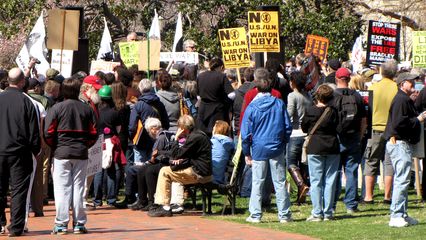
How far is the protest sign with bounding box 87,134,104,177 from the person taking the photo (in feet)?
54.8

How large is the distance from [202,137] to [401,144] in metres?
3.11

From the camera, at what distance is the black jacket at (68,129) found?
14.9 metres

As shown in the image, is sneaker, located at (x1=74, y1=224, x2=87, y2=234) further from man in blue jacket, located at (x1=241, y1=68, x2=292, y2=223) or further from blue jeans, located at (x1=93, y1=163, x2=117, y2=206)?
blue jeans, located at (x1=93, y1=163, x2=117, y2=206)

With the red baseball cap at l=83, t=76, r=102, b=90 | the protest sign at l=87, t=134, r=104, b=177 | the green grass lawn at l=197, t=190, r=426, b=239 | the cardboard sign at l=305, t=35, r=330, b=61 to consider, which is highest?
the cardboard sign at l=305, t=35, r=330, b=61

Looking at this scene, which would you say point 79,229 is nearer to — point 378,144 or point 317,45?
point 378,144

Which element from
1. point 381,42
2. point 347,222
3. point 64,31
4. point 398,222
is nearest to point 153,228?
point 347,222

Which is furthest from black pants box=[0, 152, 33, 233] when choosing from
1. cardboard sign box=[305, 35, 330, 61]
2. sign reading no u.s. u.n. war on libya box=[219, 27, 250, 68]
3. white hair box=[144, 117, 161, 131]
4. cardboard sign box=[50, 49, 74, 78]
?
cardboard sign box=[305, 35, 330, 61]

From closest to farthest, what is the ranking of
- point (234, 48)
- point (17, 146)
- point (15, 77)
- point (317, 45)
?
point (17, 146), point (15, 77), point (234, 48), point (317, 45)

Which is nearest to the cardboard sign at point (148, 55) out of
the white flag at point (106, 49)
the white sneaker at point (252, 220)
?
the white flag at point (106, 49)

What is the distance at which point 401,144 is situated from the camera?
15.1 m

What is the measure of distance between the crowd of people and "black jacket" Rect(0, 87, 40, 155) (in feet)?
0.04

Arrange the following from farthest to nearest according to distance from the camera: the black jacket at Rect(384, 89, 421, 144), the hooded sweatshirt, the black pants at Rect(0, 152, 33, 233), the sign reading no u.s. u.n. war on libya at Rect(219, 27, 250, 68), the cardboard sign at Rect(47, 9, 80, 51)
→ the cardboard sign at Rect(47, 9, 80, 51) → the sign reading no u.s. u.n. war on libya at Rect(219, 27, 250, 68) → the hooded sweatshirt → the black jacket at Rect(384, 89, 421, 144) → the black pants at Rect(0, 152, 33, 233)

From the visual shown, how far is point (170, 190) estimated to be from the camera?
56.4ft

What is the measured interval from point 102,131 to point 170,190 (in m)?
1.74
